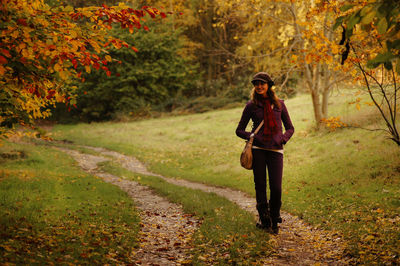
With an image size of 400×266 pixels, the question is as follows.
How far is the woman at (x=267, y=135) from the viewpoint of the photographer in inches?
226

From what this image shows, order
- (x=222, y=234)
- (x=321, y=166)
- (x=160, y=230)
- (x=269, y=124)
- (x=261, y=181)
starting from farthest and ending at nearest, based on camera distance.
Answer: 1. (x=321, y=166)
2. (x=160, y=230)
3. (x=222, y=234)
4. (x=261, y=181)
5. (x=269, y=124)

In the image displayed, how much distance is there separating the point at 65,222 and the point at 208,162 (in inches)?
385

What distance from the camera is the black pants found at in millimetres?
5820

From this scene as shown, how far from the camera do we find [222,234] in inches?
242

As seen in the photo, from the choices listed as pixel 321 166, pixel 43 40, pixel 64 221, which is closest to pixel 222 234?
pixel 64 221

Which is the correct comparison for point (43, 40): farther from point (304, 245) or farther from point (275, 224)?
point (304, 245)

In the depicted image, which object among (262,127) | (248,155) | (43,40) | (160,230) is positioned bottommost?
(160,230)

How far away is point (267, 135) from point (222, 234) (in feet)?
6.38

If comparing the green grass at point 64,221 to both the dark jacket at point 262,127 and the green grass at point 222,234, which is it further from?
the dark jacket at point 262,127

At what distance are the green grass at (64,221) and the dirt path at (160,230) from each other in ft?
0.84

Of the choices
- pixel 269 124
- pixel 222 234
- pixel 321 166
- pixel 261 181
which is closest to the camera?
pixel 269 124

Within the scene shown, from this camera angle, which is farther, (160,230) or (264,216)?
(160,230)

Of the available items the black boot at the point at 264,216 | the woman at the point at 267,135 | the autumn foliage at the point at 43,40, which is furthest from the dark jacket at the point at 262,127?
the autumn foliage at the point at 43,40

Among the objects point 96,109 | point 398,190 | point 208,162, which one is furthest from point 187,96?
point 398,190
